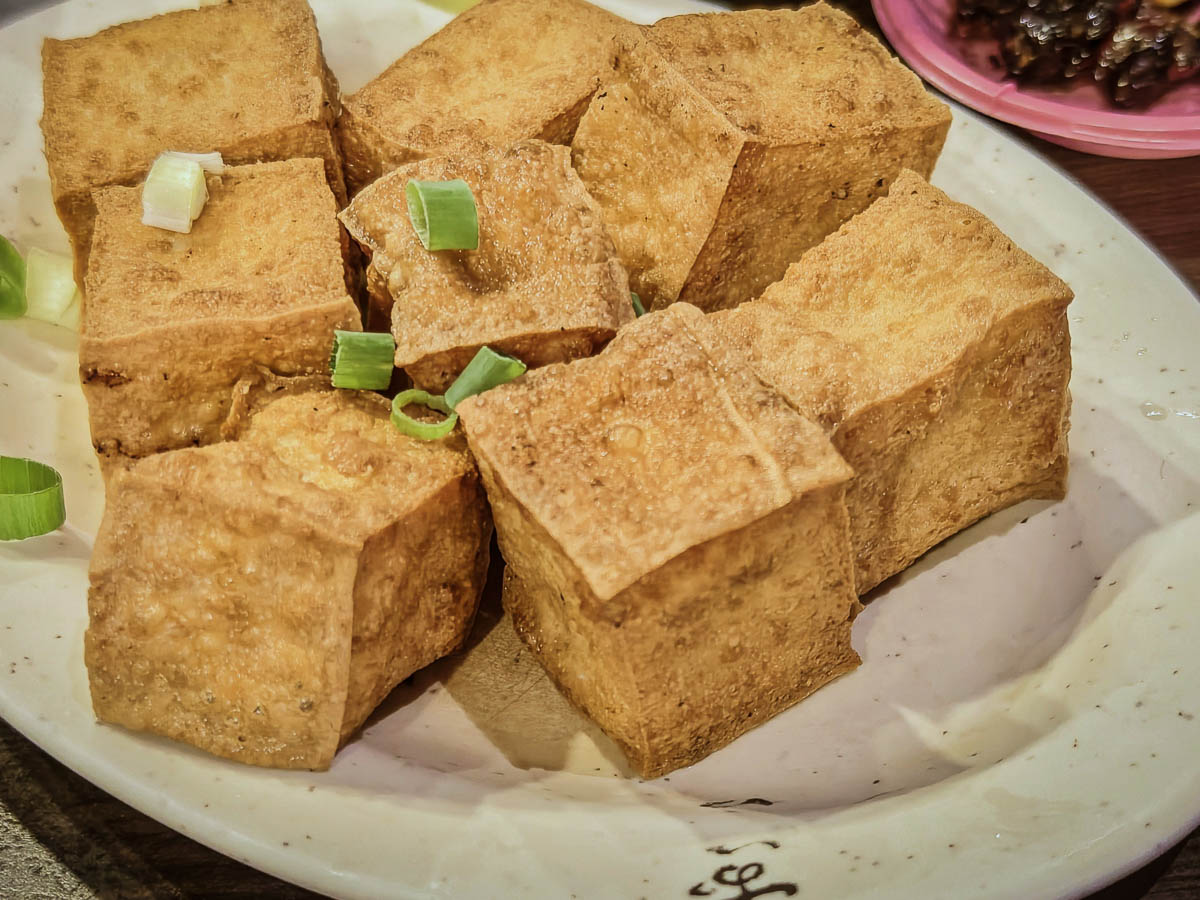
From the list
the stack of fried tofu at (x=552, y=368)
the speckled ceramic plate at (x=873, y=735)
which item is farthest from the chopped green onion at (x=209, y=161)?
the speckled ceramic plate at (x=873, y=735)

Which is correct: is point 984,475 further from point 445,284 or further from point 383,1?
point 383,1

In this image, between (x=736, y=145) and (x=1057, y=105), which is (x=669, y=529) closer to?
(x=736, y=145)

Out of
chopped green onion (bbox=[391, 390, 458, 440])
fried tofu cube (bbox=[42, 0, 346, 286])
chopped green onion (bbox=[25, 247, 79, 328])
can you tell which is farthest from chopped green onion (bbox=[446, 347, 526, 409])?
chopped green onion (bbox=[25, 247, 79, 328])

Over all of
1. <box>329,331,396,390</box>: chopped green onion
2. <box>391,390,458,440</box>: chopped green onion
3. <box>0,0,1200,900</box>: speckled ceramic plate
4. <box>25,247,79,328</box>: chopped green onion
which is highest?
<box>329,331,396,390</box>: chopped green onion

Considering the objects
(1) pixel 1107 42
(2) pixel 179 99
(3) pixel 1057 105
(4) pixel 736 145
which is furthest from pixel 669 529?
(1) pixel 1107 42

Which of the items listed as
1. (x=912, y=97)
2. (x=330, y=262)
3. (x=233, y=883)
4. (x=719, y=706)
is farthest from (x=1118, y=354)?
(x=233, y=883)

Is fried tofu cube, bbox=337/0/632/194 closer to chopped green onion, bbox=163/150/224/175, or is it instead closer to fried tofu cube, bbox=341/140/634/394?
fried tofu cube, bbox=341/140/634/394
